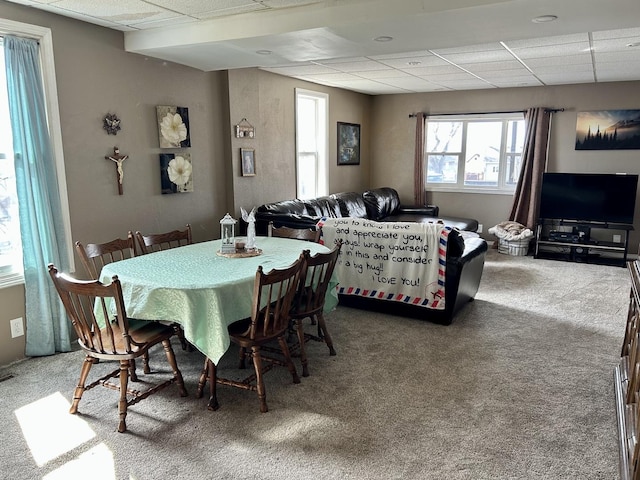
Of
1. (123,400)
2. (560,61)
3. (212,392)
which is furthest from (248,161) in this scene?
(560,61)

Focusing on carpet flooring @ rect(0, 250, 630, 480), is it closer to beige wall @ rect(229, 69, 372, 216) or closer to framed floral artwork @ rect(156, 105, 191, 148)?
framed floral artwork @ rect(156, 105, 191, 148)

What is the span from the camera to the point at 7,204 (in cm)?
318

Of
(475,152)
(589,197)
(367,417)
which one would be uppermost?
(475,152)

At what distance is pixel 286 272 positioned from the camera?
2.53 m

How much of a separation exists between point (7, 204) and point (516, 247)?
611 cm

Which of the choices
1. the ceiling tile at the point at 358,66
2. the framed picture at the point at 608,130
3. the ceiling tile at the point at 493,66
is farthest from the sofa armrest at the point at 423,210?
the ceiling tile at the point at 358,66

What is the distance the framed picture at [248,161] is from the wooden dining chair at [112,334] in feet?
8.50

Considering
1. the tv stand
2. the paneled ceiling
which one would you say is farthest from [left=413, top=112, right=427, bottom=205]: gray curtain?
the paneled ceiling

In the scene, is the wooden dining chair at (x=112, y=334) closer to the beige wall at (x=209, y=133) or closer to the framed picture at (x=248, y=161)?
the beige wall at (x=209, y=133)

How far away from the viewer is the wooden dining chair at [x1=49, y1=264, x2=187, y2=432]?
2.26 meters

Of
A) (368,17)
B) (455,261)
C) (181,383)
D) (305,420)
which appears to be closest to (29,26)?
(368,17)

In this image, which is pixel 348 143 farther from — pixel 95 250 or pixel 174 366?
pixel 174 366

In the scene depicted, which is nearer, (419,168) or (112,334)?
(112,334)

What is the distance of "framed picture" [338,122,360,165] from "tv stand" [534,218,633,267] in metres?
2.94
